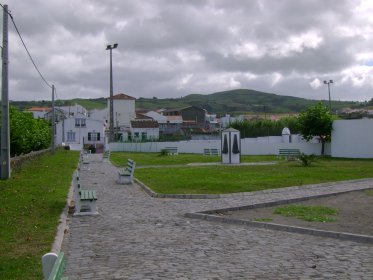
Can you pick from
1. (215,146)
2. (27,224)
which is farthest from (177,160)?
(27,224)

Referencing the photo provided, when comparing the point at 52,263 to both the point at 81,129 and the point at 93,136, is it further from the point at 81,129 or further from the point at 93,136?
the point at 93,136

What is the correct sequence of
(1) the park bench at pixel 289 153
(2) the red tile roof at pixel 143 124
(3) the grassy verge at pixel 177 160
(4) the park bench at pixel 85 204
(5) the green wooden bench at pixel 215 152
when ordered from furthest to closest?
1. (2) the red tile roof at pixel 143 124
2. (5) the green wooden bench at pixel 215 152
3. (1) the park bench at pixel 289 153
4. (3) the grassy verge at pixel 177 160
5. (4) the park bench at pixel 85 204

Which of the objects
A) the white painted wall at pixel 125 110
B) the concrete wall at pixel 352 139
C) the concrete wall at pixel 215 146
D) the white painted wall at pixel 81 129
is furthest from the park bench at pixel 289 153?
the white painted wall at pixel 125 110

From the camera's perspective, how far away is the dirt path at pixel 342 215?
→ 9.88 metres

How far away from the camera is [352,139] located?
40.2 metres

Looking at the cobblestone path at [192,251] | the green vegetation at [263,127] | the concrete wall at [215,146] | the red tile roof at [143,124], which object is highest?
the red tile roof at [143,124]

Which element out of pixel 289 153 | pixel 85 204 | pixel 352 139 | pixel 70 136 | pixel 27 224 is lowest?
pixel 27 224

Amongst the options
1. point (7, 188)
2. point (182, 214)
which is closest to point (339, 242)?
point (182, 214)

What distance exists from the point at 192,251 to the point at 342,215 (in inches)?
191

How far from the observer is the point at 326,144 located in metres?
44.6

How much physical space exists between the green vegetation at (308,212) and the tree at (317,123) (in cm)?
3081

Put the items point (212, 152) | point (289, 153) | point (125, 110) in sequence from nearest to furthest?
1. point (289, 153)
2. point (212, 152)
3. point (125, 110)

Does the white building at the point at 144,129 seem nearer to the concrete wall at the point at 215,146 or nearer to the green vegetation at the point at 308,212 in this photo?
the concrete wall at the point at 215,146

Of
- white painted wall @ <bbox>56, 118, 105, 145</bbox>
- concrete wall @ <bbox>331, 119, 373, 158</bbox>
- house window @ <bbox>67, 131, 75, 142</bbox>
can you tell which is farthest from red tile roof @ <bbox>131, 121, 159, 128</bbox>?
concrete wall @ <bbox>331, 119, 373, 158</bbox>
